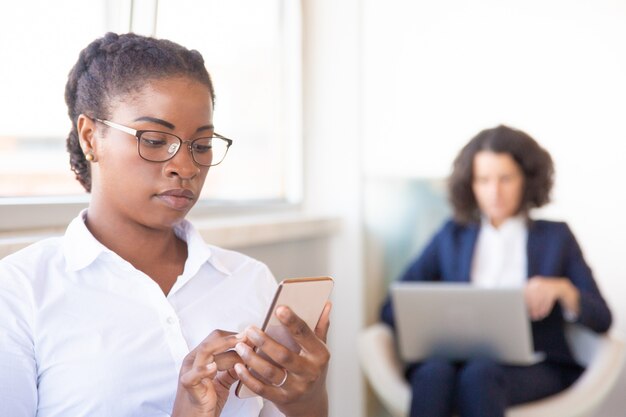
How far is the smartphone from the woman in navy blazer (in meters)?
1.39

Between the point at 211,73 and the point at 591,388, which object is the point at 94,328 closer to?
the point at 211,73

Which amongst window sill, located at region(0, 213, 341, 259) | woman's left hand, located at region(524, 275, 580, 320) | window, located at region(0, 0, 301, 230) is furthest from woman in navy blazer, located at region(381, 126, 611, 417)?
window, located at region(0, 0, 301, 230)

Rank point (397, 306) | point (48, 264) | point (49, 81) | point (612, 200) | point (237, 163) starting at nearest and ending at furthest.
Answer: point (48, 264)
point (49, 81)
point (397, 306)
point (237, 163)
point (612, 200)

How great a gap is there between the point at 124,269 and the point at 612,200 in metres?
2.70

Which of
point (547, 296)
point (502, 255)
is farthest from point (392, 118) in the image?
point (547, 296)

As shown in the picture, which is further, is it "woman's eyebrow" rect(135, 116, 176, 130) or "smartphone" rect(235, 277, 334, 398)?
"woman's eyebrow" rect(135, 116, 176, 130)

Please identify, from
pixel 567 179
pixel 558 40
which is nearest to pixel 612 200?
pixel 567 179

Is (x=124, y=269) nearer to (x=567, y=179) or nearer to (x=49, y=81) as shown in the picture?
(x=49, y=81)

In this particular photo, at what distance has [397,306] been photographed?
2.72m

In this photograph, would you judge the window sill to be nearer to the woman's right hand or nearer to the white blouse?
the woman's right hand

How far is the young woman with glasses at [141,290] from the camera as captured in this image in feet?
4.02

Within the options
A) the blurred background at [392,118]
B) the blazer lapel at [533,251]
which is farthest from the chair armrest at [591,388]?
the blurred background at [392,118]

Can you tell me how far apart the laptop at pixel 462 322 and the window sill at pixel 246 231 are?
1.54ft

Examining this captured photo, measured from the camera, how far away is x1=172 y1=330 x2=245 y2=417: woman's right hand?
1.20 metres
